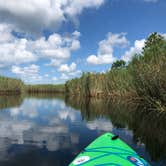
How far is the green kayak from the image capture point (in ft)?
16.7

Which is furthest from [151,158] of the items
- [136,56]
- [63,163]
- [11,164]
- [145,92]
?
[136,56]

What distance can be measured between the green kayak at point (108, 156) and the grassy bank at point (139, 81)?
14.0m

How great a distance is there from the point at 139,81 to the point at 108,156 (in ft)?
69.0

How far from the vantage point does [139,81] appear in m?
25.5

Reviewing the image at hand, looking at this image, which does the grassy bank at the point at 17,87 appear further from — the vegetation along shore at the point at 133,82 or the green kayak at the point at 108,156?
the green kayak at the point at 108,156

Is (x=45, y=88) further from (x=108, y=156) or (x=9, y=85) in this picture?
(x=108, y=156)

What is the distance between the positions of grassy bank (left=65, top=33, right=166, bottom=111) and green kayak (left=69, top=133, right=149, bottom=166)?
13991mm

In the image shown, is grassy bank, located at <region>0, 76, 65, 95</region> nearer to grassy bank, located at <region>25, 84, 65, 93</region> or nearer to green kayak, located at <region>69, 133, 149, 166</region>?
grassy bank, located at <region>25, 84, 65, 93</region>

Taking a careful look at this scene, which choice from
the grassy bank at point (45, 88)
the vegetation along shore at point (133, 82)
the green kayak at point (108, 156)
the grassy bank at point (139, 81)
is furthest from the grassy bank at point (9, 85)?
the green kayak at point (108, 156)

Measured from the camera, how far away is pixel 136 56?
28.9m

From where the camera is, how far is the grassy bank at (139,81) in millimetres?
20766

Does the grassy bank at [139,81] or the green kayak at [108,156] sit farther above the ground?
the grassy bank at [139,81]

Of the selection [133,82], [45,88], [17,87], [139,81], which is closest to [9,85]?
[17,87]

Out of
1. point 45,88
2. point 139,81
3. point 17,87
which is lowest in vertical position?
point 139,81
